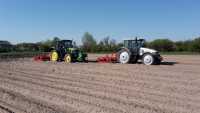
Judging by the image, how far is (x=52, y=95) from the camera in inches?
338

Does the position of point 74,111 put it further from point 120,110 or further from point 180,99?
point 180,99

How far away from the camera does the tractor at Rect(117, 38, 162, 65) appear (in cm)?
1867

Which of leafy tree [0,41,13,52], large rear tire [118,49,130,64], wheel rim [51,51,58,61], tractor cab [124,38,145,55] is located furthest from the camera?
leafy tree [0,41,13,52]

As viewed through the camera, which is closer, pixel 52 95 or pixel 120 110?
pixel 120 110

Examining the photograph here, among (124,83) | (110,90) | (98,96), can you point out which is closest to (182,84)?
(124,83)

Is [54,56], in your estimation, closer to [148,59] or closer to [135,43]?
[135,43]

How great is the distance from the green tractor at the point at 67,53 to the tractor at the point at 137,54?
3.16 meters

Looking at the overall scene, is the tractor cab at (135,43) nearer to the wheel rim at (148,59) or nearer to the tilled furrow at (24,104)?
the wheel rim at (148,59)

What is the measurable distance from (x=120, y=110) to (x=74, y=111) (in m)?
1.03

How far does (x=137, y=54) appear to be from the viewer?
19422 mm

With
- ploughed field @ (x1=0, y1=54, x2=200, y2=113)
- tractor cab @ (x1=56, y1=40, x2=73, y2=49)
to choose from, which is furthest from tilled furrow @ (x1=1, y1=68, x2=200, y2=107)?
tractor cab @ (x1=56, y1=40, x2=73, y2=49)

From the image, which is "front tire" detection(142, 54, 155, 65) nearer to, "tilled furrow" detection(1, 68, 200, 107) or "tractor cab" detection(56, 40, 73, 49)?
"tractor cab" detection(56, 40, 73, 49)

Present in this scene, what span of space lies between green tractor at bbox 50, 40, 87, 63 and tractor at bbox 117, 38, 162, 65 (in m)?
3.16

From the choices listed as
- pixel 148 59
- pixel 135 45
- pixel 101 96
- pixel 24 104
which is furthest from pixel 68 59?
pixel 24 104
